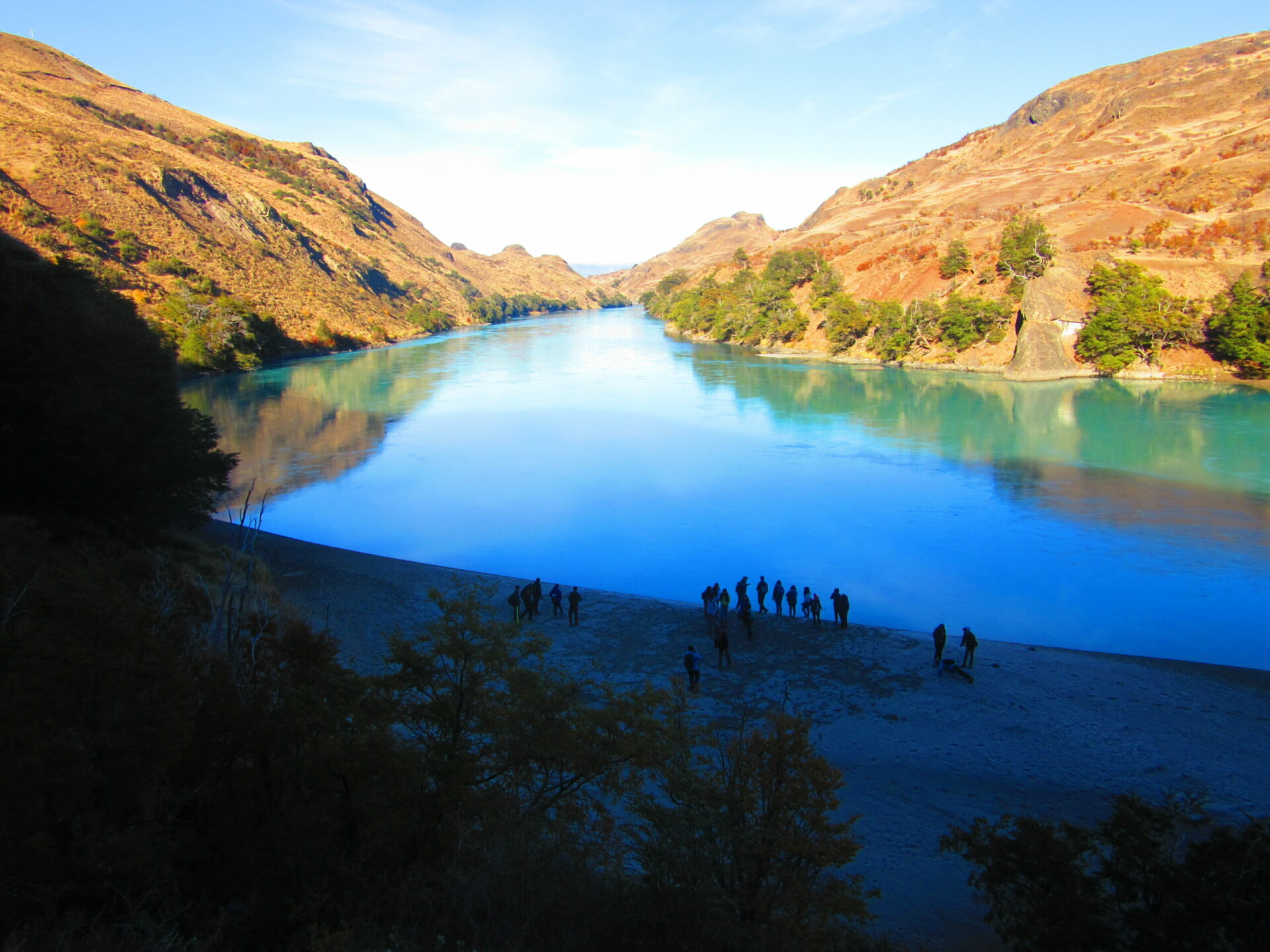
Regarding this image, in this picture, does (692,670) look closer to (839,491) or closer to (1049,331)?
(839,491)

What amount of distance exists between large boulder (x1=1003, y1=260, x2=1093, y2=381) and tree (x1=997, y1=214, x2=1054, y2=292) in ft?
13.6

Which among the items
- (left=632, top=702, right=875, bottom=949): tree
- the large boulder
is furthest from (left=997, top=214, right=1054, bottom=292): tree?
(left=632, top=702, right=875, bottom=949): tree

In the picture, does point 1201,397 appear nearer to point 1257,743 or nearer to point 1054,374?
point 1054,374

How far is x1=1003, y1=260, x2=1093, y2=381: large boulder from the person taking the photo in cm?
5056

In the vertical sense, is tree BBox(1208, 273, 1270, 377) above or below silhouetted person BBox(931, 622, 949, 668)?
above

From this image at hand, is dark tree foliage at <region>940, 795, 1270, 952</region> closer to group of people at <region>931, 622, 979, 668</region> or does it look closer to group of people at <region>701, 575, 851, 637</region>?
group of people at <region>931, 622, 979, 668</region>

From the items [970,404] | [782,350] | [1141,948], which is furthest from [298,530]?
[782,350]

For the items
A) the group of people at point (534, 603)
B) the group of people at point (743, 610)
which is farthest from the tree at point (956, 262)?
the group of people at point (534, 603)

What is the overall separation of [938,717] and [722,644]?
3.51 metres

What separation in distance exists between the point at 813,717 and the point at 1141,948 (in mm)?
5899

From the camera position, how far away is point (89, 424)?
1407 cm

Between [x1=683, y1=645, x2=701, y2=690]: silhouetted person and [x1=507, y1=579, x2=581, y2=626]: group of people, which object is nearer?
[x1=683, y1=645, x2=701, y2=690]: silhouetted person

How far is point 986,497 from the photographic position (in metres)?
25.1

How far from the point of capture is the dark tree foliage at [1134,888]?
15.7ft
